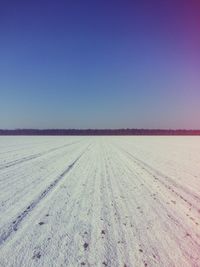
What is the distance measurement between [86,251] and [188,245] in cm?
163

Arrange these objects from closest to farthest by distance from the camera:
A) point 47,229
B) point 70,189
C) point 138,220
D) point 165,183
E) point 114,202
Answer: point 47,229 < point 138,220 < point 114,202 < point 70,189 < point 165,183

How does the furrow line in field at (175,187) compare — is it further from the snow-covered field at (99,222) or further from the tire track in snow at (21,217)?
the tire track in snow at (21,217)

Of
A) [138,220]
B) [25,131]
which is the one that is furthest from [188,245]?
[25,131]

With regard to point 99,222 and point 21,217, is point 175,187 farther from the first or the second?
point 21,217

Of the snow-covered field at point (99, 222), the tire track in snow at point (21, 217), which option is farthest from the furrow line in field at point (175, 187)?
the tire track in snow at point (21, 217)

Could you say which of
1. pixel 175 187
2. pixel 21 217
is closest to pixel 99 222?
pixel 21 217

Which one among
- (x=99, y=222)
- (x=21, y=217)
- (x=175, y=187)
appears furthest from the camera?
(x=175, y=187)

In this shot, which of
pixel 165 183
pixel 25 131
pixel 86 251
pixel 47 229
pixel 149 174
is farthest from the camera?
pixel 25 131

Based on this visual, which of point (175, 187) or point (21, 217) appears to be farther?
point (175, 187)

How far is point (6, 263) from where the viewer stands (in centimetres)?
391

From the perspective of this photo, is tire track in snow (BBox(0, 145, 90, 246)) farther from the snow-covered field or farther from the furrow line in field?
the furrow line in field

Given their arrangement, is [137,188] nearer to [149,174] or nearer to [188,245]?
[149,174]

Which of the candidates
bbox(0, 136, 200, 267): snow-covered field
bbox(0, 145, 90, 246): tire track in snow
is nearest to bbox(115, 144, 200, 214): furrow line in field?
bbox(0, 136, 200, 267): snow-covered field

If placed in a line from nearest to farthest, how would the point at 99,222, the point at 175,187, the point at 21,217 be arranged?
the point at 99,222 < the point at 21,217 < the point at 175,187
